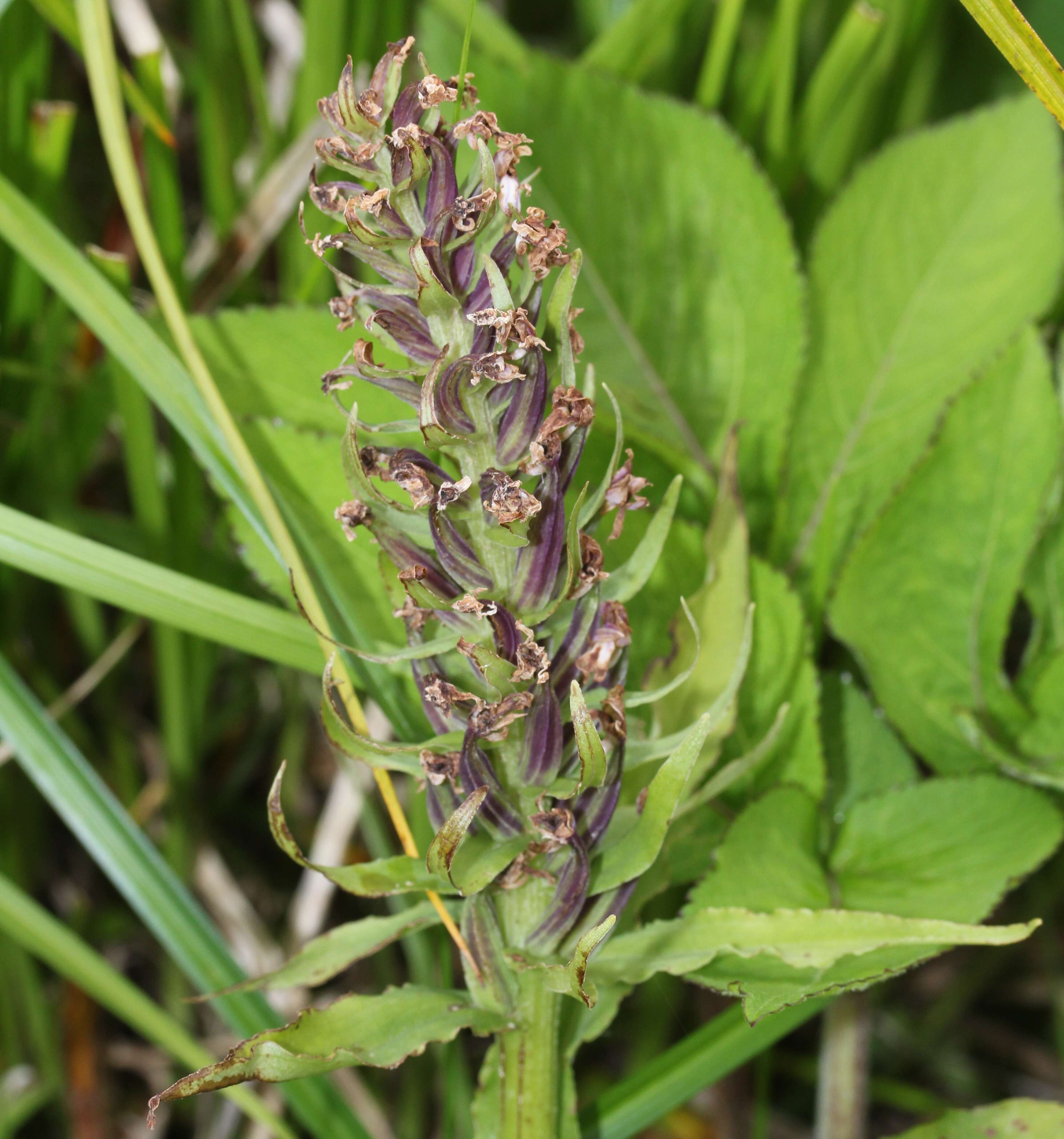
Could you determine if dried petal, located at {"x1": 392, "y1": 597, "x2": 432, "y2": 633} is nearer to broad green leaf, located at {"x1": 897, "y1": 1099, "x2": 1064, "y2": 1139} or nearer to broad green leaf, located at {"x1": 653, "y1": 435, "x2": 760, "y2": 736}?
broad green leaf, located at {"x1": 653, "y1": 435, "x2": 760, "y2": 736}

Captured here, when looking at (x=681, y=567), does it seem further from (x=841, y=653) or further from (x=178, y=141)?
(x=178, y=141)

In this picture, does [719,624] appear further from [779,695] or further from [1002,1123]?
[1002,1123]

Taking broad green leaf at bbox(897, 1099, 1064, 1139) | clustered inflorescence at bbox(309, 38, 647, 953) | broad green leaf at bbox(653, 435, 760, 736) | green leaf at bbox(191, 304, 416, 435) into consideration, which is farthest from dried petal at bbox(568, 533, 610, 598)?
broad green leaf at bbox(897, 1099, 1064, 1139)

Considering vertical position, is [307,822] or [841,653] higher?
[841,653]

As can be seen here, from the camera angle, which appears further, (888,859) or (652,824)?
(888,859)

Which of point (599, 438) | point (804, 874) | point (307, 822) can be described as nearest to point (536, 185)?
point (599, 438)

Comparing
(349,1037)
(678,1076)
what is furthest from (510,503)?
(678,1076)

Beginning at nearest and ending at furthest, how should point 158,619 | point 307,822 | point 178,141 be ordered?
point 158,619
point 307,822
point 178,141
